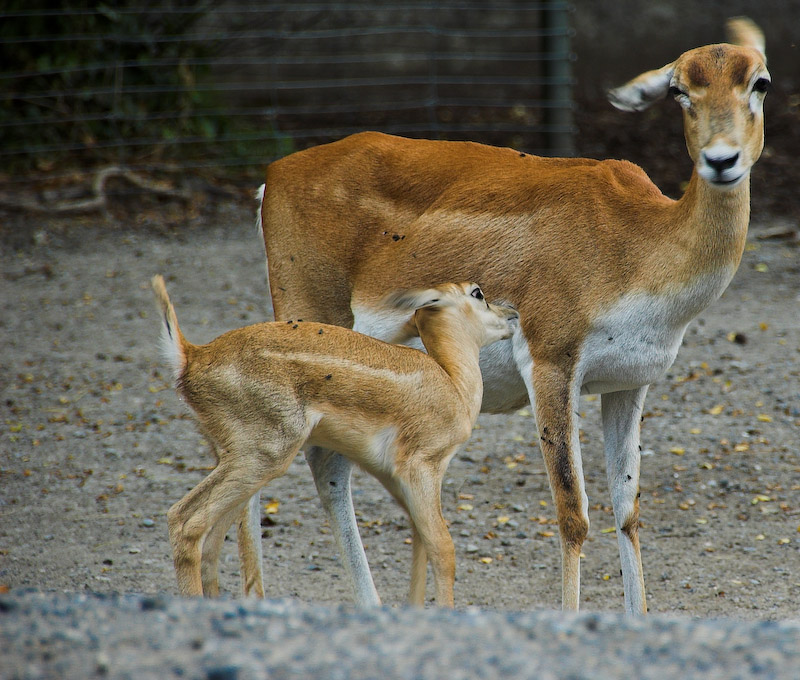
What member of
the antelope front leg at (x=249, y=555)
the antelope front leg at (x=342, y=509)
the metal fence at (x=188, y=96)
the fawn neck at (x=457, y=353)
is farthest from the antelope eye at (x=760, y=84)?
the metal fence at (x=188, y=96)

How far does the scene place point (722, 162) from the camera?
12.1 ft

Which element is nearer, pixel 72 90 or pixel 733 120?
pixel 733 120

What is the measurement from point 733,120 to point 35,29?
975cm

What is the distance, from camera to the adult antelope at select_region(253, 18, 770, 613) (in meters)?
3.97

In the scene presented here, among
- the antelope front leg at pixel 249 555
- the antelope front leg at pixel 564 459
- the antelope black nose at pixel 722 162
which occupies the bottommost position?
the antelope front leg at pixel 249 555

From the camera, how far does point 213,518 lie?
3.89 meters

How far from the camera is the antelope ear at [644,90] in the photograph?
4082mm

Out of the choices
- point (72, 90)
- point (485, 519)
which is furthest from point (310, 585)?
point (72, 90)

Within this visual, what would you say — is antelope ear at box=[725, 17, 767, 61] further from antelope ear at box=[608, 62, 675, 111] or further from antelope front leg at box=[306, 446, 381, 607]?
antelope front leg at box=[306, 446, 381, 607]

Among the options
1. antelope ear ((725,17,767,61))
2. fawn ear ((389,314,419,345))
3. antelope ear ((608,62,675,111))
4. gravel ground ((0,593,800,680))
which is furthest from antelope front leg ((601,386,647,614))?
gravel ground ((0,593,800,680))

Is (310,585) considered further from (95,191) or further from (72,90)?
(72,90)

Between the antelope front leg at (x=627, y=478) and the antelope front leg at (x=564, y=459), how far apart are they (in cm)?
32

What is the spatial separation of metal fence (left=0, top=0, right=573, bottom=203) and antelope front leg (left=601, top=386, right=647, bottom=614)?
6707 millimetres

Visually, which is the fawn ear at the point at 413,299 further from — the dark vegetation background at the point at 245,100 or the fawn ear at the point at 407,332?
the dark vegetation background at the point at 245,100
